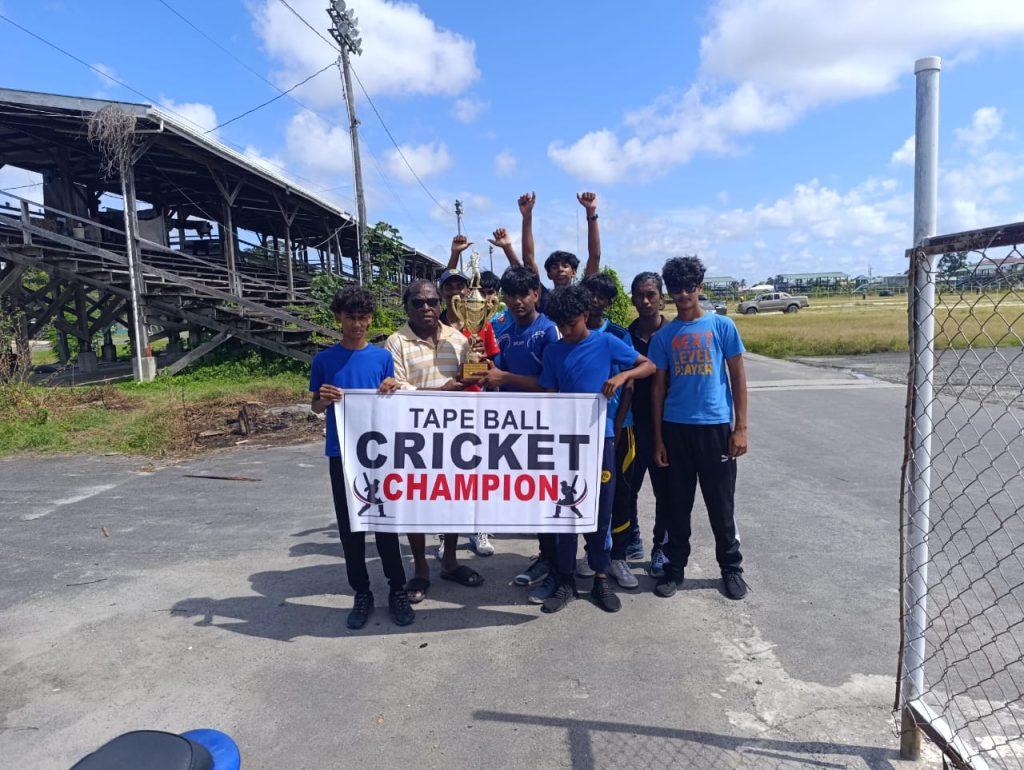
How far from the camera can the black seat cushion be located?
3.89 feet

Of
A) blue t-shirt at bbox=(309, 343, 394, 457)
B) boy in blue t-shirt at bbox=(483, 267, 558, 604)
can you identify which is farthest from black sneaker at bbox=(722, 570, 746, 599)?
blue t-shirt at bbox=(309, 343, 394, 457)

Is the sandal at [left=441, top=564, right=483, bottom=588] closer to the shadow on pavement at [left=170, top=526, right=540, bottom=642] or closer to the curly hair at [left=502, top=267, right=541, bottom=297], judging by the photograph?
the shadow on pavement at [left=170, top=526, right=540, bottom=642]

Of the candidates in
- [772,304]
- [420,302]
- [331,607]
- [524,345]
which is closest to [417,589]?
[331,607]

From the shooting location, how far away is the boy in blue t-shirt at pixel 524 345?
364cm

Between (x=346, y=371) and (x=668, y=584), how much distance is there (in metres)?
2.25

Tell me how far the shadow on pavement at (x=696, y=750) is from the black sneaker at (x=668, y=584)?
1203mm

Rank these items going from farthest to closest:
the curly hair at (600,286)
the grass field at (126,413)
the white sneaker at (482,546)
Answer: the grass field at (126,413)
the white sneaker at (482,546)
the curly hair at (600,286)

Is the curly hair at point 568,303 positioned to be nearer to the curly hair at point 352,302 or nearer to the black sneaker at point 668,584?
the curly hair at point 352,302

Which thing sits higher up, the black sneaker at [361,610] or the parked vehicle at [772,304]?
the parked vehicle at [772,304]

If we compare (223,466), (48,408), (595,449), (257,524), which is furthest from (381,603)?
(48,408)

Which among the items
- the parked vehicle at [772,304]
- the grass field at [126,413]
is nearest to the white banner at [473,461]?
the grass field at [126,413]

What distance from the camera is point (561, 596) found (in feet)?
11.9

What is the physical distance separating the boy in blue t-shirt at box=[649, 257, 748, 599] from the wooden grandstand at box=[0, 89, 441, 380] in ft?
33.8

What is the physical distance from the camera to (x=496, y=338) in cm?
416
